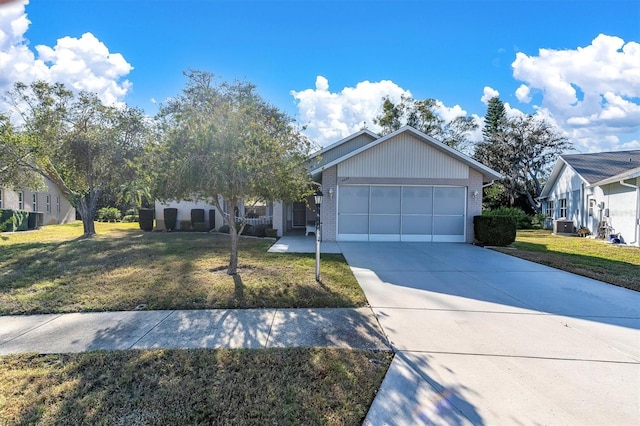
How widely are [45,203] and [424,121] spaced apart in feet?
103

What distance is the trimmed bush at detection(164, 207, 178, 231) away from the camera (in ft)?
61.9

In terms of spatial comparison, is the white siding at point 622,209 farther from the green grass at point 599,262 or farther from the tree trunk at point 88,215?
the tree trunk at point 88,215

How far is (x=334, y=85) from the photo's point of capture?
62.3 ft

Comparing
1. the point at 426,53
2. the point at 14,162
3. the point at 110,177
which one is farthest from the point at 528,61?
the point at 14,162

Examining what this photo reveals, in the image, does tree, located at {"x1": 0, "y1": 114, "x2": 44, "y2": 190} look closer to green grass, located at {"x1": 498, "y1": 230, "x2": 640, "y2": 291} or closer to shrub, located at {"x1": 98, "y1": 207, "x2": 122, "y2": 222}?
shrub, located at {"x1": 98, "y1": 207, "x2": 122, "y2": 222}

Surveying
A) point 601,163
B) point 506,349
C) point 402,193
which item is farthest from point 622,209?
point 506,349

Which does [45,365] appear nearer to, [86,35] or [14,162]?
[86,35]

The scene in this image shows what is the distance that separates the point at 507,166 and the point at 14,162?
1329 inches

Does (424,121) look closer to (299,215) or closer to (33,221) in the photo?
(299,215)

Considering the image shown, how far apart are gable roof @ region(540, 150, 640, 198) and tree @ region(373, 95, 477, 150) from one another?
9393mm

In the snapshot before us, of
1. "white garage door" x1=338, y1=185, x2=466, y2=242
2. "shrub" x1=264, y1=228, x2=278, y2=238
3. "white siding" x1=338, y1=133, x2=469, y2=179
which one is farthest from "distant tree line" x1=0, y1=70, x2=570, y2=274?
"white garage door" x1=338, y1=185, x2=466, y2=242

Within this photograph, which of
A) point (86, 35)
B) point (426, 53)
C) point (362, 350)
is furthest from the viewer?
point (426, 53)

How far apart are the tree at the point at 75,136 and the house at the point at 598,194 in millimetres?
21227

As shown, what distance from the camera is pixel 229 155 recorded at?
620 centimetres
